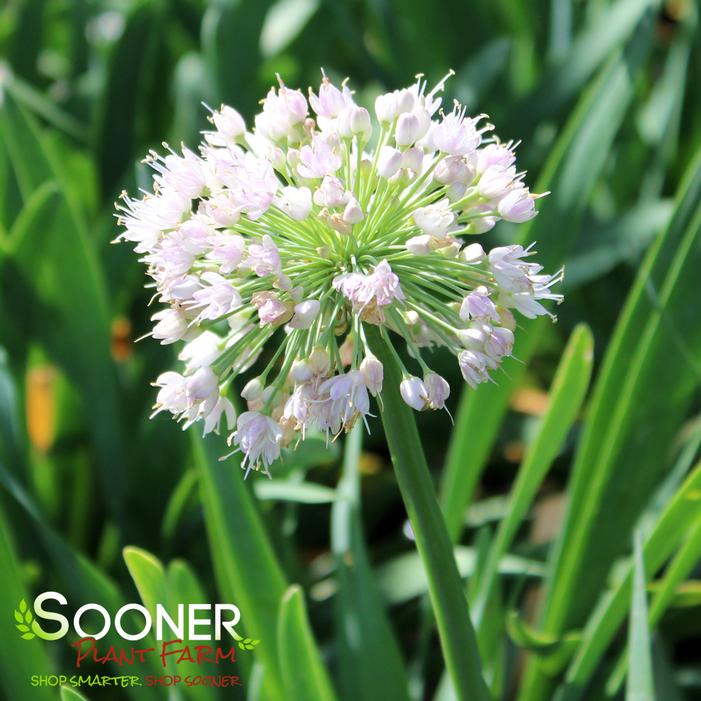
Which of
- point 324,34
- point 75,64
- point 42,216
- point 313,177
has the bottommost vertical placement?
point 313,177

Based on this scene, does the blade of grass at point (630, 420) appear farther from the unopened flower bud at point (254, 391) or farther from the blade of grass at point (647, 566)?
the unopened flower bud at point (254, 391)

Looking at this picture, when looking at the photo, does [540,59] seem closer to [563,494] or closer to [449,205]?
[563,494]

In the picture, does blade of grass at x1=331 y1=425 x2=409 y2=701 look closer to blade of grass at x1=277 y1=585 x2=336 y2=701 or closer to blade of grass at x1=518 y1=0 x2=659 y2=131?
blade of grass at x1=277 y1=585 x2=336 y2=701

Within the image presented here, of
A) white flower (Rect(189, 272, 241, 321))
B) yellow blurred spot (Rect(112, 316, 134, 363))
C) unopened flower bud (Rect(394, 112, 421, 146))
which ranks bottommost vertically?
white flower (Rect(189, 272, 241, 321))

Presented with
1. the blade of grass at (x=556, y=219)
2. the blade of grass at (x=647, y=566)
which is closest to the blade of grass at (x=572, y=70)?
the blade of grass at (x=556, y=219)

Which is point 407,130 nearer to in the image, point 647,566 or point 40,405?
point 647,566

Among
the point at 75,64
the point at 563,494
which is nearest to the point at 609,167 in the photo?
the point at 563,494

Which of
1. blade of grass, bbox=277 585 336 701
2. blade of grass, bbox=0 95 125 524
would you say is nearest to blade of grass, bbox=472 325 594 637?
blade of grass, bbox=277 585 336 701
